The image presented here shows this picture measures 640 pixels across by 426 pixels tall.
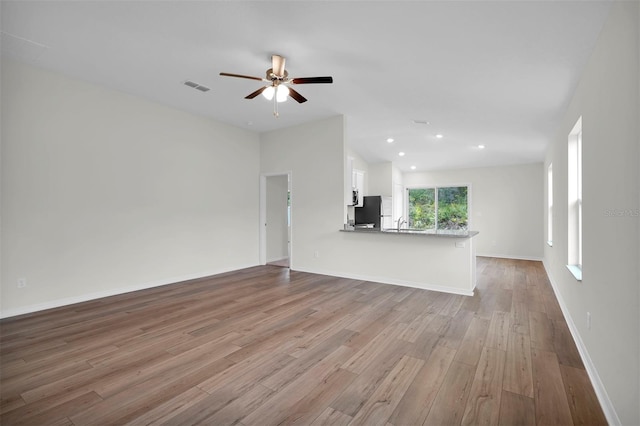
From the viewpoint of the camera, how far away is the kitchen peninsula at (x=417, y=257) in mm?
4340

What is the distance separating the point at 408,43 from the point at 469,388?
3.01 m

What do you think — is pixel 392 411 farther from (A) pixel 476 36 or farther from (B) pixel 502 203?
(B) pixel 502 203

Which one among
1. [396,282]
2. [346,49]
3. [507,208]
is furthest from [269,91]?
[507,208]

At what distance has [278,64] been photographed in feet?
10.6

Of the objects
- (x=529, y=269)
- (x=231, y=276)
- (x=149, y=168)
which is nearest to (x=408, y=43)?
(x=149, y=168)

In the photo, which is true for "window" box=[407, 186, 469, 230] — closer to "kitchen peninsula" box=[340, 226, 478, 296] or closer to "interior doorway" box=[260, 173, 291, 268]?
"kitchen peninsula" box=[340, 226, 478, 296]

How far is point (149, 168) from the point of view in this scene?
4746mm

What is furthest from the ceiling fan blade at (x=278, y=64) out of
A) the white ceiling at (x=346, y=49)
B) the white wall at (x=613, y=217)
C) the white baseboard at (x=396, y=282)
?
the white baseboard at (x=396, y=282)

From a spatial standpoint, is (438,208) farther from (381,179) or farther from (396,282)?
(396,282)

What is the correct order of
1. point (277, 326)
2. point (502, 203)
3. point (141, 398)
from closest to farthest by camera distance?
point (141, 398) → point (277, 326) → point (502, 203)

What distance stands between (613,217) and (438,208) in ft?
25.1

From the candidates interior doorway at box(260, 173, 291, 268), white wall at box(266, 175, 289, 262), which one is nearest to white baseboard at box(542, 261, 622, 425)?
interior doorway at box(260, 173, 291, 268)

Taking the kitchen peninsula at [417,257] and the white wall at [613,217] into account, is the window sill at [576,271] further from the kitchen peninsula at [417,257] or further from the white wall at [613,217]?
the kitchen peninsula at [417,257]

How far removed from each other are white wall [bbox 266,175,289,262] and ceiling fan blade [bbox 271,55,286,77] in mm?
3683
